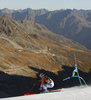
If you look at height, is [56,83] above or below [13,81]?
below

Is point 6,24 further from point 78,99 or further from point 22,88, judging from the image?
point 78,99

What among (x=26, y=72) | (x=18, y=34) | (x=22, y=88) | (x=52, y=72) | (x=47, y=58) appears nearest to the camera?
(x=22, y=88)

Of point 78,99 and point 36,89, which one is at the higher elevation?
point 78,99

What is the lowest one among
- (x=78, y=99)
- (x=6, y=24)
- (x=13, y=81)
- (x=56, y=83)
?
(x=56, y=83)

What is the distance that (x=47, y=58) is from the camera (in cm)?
10131

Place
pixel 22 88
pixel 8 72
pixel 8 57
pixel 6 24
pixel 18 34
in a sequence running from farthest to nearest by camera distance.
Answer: pixel 6 24 < pixel 18 34 < pixel 8 57 < pixel 8 72 < pixel 22 88

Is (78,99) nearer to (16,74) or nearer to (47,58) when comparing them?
(16,74)

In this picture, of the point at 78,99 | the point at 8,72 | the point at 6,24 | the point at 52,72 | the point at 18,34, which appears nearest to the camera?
the point at 78,99

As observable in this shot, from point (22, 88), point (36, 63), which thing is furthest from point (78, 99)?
point (36, 63)

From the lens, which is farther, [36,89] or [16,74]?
[16,74]

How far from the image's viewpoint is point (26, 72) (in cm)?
7212

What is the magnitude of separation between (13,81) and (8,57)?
867 inches

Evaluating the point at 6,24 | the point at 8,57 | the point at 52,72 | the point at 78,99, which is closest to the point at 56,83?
the point at 52,72

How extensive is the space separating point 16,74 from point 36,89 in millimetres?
11209
